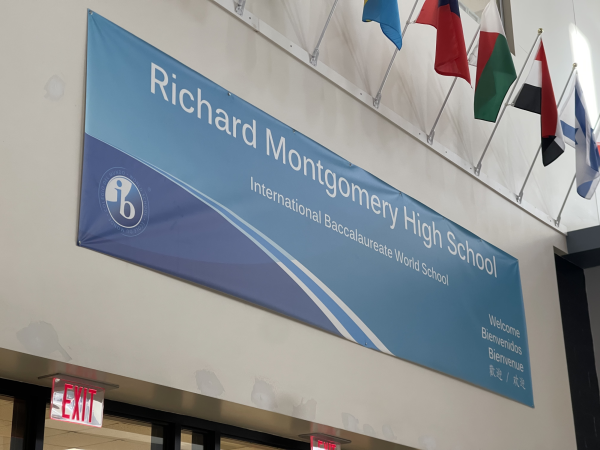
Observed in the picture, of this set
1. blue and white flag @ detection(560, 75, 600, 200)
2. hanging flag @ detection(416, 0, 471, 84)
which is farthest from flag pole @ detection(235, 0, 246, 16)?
blue and white flag @ detection(560, 75, 600, 200)

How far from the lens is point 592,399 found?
21.3 ft

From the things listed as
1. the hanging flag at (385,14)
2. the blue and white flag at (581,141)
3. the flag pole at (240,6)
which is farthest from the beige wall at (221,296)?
the blue and white flag at (581,141)

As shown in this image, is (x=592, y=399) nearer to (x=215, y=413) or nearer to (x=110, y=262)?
(x=215, y=413)

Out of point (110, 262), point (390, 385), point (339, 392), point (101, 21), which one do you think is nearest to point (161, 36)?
point (101, 21)

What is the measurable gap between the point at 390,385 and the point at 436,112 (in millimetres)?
2189

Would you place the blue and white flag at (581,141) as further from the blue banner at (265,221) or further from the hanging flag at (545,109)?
the blue banner at (265,221)

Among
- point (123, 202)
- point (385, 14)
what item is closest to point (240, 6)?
point (385, 14)

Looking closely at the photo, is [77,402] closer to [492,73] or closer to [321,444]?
[321,444]

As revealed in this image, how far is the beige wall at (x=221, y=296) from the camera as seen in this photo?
2686 mm

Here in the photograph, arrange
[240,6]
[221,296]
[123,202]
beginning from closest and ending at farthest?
[123,202]
[221,296]
[240,6]

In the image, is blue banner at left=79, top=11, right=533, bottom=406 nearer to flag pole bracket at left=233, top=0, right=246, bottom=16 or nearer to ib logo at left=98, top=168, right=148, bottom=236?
ib logo at left=98, top=168, right=148, bottom=236

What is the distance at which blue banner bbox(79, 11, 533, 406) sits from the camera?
120 inches

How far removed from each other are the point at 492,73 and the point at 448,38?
48 centimetres

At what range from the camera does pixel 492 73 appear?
5062 millimetres
